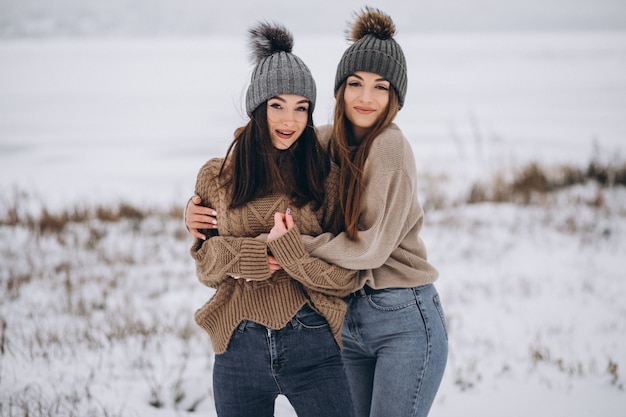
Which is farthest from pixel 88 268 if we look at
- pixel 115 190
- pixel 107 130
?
pixel 107 130

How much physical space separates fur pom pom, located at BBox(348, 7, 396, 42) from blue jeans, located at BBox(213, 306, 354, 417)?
1.41m

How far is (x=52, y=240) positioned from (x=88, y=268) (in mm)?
902

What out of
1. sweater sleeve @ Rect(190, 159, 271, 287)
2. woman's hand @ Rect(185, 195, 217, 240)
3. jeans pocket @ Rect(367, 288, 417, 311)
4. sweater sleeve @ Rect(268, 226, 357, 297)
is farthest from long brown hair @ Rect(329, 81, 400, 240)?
woman's hand @ Rect(185, 195, 217, 240)

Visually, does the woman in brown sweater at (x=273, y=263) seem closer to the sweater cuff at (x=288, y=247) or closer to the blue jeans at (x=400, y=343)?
the sweater cuff at (x=288, y=247)

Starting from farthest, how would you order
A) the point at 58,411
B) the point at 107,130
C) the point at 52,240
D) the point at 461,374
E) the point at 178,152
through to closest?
1. the point at 107,130
2. the point at 178,152
3. the point at 52,240
4. the point at 461,374
5. the point at 58,411

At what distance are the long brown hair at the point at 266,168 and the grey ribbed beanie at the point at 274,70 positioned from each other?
75mm

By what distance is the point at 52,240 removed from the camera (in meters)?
5.99

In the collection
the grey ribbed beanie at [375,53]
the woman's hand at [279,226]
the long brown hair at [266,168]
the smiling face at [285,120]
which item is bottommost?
the woman's hand at [279,226]

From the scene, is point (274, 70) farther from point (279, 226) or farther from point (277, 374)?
point (277, 374)

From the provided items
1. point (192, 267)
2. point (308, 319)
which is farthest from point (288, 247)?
point (192, 267)

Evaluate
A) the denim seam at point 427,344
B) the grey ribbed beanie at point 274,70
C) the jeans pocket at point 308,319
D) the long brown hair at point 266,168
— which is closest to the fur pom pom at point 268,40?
the grey ribbed beanie at point 274,70

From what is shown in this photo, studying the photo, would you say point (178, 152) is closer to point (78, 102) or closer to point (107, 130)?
point (107, 130)

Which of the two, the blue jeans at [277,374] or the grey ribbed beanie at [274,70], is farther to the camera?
the grey ribbed beanie at [274,70]

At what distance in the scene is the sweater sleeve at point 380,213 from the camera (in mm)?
2119
